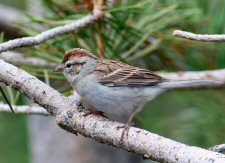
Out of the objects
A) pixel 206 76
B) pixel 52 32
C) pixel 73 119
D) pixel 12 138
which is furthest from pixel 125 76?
pixel 12 138

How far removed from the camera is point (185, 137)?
2.98 metres

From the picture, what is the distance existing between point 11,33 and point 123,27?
1.56m

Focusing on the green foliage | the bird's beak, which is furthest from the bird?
the green foliage

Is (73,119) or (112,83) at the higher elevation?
(112,83)

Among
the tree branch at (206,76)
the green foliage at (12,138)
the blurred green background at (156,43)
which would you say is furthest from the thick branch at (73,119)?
the green foliage at (12,138)

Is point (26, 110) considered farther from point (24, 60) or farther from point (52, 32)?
point (24, 60)

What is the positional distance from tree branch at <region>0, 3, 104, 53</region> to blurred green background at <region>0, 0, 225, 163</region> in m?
0.05

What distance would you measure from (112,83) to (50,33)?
47 centimetres

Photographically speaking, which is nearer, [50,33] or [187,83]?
[50,33]

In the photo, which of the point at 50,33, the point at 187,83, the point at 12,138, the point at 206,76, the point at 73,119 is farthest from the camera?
the point at 12,138

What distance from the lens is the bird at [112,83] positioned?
2293mm

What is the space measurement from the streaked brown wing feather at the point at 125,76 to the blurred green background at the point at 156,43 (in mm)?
43

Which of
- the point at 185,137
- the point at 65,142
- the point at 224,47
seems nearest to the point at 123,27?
the point at 224,47

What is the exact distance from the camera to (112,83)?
7.91ft
